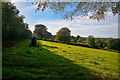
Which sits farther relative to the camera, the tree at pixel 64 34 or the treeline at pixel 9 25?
the tree at pixel 64 34

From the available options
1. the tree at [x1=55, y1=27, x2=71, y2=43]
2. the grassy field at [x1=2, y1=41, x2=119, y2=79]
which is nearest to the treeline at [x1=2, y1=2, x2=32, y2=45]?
the grassy field at [x1=2, y1=41, x2=119, y2=79]

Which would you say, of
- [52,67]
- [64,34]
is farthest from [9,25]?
[64,34]

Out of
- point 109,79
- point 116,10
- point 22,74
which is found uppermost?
point 116,10

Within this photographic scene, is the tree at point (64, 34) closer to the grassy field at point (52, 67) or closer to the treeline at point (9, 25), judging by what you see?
the treeline at point (9, 25)

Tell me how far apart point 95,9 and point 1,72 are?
6.97 metres

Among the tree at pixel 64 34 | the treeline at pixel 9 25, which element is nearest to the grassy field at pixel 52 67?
the treeline at pixel 9 25

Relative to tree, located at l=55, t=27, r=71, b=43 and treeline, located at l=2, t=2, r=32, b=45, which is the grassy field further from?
tree, located at l=55, t=27, r=71, b=43

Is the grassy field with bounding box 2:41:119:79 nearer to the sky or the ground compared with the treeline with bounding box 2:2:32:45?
nearer to the ground

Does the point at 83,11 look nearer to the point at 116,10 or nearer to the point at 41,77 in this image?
the point at 116,10

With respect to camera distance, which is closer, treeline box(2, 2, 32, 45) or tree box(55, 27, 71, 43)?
treeline box(2, 2, 32, 45)

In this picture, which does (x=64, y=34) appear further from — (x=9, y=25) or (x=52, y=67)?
(x=52, y=67)

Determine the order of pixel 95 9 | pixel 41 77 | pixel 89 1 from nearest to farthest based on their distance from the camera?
pixel 41 77, pixel 89 1, pixel 95 9

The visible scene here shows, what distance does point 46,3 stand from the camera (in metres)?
4.30

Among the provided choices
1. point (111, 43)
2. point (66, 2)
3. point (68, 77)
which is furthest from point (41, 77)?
point (111, 43)
